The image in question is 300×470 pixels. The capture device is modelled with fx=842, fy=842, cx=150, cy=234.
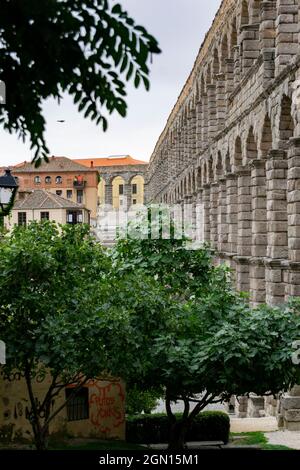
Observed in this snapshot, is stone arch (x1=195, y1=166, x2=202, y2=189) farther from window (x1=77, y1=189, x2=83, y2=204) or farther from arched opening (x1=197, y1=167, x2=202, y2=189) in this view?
window (x1=77, y1=189, x2=83, y2=204)

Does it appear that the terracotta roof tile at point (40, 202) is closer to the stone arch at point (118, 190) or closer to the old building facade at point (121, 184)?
the old building facade at point (121, 184)

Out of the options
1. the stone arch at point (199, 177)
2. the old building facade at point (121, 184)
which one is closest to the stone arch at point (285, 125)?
the stone arch at point (199, 177)

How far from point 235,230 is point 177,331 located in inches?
536

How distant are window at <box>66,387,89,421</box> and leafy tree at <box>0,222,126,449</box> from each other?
4263 mm

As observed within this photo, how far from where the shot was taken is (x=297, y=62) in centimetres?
1800

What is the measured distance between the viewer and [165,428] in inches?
773

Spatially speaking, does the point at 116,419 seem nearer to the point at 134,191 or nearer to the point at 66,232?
the point at 66,232

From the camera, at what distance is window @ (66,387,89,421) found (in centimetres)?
1753

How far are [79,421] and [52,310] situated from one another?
17.5 feet

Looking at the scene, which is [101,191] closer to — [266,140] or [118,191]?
[118,191]

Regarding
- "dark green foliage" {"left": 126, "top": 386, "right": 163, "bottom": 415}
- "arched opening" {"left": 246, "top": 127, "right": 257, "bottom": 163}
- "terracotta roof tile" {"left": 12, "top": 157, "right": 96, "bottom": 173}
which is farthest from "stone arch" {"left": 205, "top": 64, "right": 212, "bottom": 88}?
"terracotta roof tile" {"left": 12, "top": 157, "right": 96, "bottom": 173}

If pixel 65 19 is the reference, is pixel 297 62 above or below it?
above

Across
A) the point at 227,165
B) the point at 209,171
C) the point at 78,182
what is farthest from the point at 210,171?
the point at 78,182

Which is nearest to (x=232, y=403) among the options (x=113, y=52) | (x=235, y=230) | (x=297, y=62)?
(x=235, y=230)
